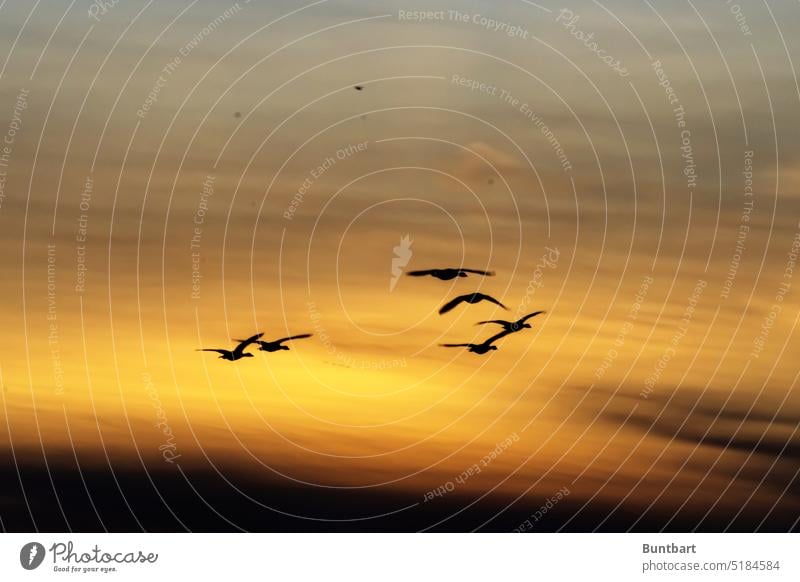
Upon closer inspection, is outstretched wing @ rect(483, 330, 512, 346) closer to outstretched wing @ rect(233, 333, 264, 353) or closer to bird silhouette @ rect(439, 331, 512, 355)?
bird silhouette @ rect(439, 331, 512, 355)

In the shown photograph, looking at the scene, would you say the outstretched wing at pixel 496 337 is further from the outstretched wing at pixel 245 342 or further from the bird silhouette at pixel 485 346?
the outstretched wing at pixel 245 342

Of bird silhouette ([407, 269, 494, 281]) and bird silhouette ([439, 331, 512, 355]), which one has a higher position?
bird silhouette ([407, 269, 494, 281])

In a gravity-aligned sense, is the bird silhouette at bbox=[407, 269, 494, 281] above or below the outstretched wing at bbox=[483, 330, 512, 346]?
above

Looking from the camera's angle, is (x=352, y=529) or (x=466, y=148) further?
(x=466, y=148)

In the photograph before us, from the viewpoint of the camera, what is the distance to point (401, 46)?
170 feet

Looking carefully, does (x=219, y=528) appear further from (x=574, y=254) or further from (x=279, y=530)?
(x=574, y=254)

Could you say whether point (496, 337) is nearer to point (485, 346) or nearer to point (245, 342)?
point (485, 346)

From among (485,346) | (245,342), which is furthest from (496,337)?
(245,342)
